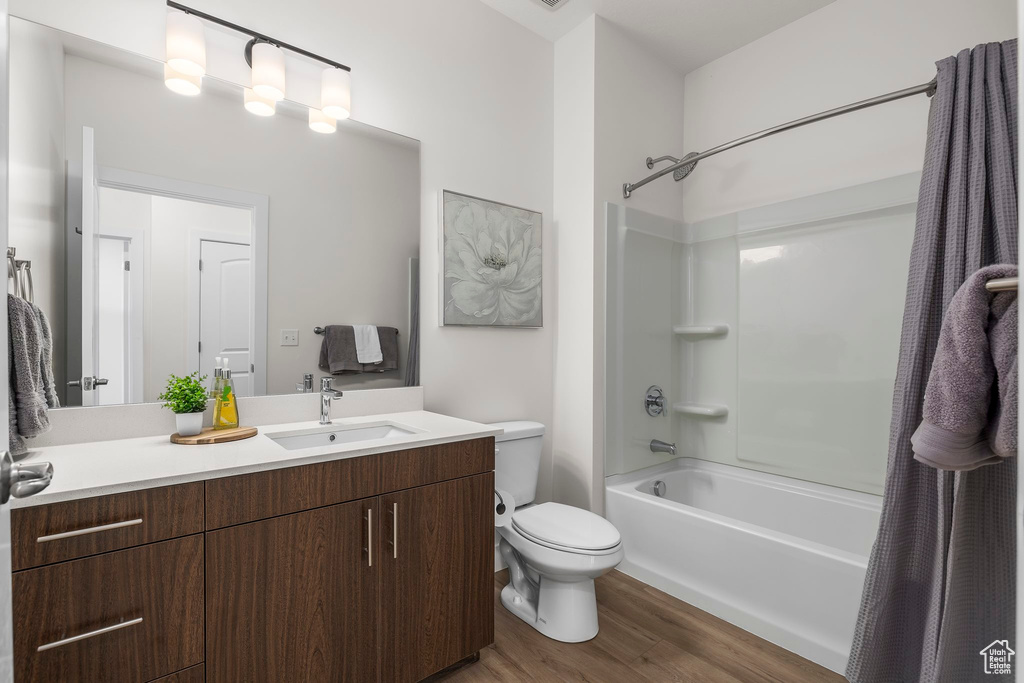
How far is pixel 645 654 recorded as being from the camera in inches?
69.0

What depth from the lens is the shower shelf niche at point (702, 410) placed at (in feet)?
8.77

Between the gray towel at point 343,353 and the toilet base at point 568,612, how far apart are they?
1.06 metres

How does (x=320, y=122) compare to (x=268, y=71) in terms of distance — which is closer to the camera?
(x=268, y=71)

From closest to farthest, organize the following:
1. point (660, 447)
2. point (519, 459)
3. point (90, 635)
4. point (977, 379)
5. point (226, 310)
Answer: point (977, 379)
point (90, 635)
point (226, 310)
point (519, 459)
point (660, 447)

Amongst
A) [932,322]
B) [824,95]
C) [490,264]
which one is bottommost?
[932,322]

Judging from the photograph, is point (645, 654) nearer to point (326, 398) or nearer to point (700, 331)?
point (326, 398)

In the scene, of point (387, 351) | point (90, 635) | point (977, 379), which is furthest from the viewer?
point (387, 351)

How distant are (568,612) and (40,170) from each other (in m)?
2.12

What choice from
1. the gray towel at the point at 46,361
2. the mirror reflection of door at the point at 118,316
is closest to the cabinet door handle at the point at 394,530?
the mirror reflection of door at the point at 118,316

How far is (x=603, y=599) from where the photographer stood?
212cm

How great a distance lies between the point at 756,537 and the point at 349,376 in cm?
165

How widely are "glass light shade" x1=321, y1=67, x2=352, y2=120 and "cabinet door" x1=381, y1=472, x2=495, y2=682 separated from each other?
1373mm

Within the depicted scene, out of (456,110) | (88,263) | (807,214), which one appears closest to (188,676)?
(88,263)

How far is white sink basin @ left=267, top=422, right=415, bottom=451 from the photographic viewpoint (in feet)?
5.25
